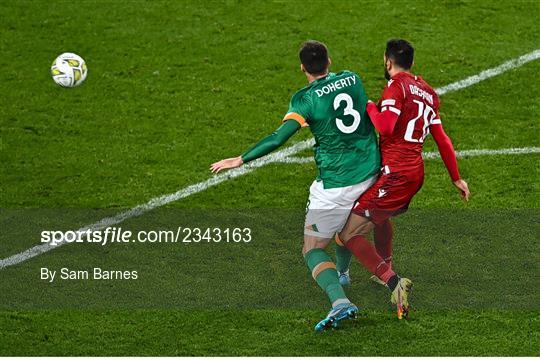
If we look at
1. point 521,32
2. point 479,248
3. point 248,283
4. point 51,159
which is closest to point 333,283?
point 248,283

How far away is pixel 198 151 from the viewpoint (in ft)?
40.9

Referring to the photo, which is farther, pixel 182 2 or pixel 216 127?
pixel 182 2

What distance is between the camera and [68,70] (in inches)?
506

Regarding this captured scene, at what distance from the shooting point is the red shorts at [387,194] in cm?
941

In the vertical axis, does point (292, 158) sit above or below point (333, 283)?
above

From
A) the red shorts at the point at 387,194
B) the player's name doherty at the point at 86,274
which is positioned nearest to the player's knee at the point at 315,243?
the red shorts at the point at 387,194

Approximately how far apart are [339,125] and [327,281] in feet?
3.79

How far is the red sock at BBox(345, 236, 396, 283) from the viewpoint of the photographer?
9430 millimetres

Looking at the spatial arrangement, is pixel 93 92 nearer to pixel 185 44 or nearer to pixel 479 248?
pixel 185 44

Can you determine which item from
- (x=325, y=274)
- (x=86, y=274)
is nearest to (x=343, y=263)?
(x=325, y=274)

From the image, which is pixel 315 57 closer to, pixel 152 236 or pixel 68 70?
pixel 152 236

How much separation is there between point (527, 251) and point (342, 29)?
190 inches

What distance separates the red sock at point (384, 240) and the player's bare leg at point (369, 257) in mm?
225

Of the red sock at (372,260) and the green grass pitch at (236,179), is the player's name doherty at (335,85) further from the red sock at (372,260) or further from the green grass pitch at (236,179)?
the green grass pitch at (236,179)
